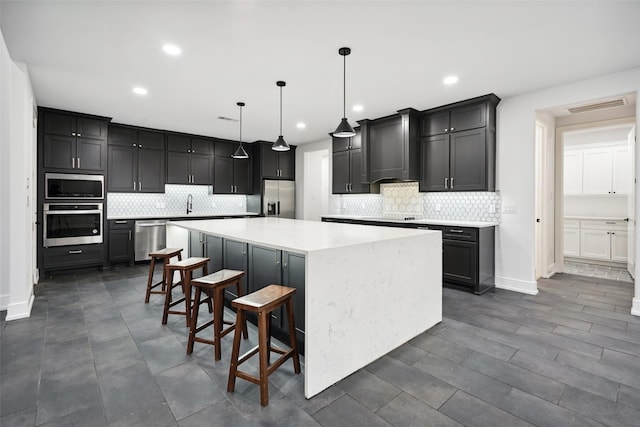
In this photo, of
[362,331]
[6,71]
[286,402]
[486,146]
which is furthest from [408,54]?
[6,71]

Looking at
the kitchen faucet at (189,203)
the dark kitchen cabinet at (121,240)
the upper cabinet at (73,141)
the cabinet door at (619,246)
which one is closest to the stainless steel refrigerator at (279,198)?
the kitchen faucet at (189,203)

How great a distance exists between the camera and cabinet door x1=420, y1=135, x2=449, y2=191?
458 cm

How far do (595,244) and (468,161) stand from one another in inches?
136

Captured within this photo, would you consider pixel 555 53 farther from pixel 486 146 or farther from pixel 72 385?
pixel 72 385

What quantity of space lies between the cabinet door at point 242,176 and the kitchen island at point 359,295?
188 inches

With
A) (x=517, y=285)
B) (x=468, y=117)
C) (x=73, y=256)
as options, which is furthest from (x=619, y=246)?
(x=73, y=256)

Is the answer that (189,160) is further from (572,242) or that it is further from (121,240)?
(572,242)

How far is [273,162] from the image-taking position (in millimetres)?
7371

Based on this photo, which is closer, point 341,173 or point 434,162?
point 434,162

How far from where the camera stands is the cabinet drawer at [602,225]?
539 cm

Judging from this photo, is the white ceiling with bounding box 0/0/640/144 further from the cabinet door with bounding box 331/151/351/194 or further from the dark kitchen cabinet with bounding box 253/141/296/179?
the dark kitchen cabinet with bounding box 253/141/296/179

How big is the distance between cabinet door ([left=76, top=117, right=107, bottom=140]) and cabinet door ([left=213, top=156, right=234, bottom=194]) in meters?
2.11

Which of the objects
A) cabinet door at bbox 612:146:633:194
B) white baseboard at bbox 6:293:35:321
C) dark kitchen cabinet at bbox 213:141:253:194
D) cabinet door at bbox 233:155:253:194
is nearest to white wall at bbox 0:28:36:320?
white baseboard at bbox 6:293:35:321

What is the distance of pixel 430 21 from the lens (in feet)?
8.04
